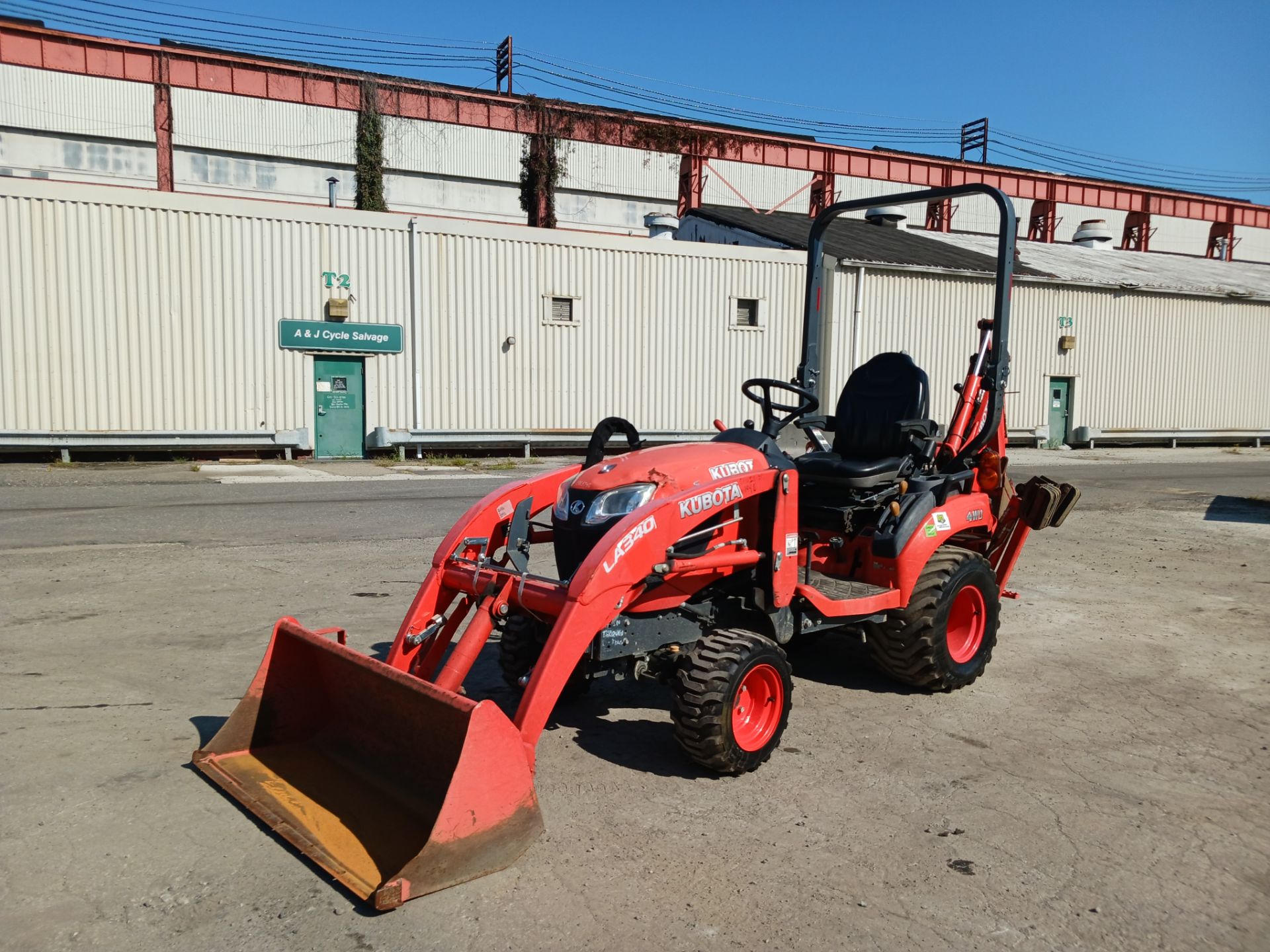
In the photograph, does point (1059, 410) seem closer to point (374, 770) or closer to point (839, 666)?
point (839, 666)

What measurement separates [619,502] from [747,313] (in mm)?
18684

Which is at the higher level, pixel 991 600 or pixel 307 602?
pixel 991 600

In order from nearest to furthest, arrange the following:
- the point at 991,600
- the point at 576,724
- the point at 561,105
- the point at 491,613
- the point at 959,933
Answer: the point at 959,933 < the point at 491,613 < the point at 576,724 < the point at 991,600 < the point at 561,105

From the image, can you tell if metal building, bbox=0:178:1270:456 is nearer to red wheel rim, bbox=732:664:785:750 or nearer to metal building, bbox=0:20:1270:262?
metal building, bbox=0:20:1270:262

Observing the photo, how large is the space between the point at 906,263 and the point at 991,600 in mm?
18902

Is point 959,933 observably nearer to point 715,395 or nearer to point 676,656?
point 676,656

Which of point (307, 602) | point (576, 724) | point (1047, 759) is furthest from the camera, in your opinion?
point (307, 602)

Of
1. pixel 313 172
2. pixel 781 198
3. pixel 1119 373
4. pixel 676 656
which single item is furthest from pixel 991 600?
pixel 781 198

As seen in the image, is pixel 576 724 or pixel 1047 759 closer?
pixel 1047 759

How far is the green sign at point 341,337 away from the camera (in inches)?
726

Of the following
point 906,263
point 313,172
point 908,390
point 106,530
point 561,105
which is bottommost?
point 106,530

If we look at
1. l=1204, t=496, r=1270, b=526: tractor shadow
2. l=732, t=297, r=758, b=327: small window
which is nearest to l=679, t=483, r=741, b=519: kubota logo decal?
l=1204, t=496, r=1270, b=526: tractor shadow

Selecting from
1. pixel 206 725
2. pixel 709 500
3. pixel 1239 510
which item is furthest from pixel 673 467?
pixel 1239 510

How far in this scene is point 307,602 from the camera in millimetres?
7090
